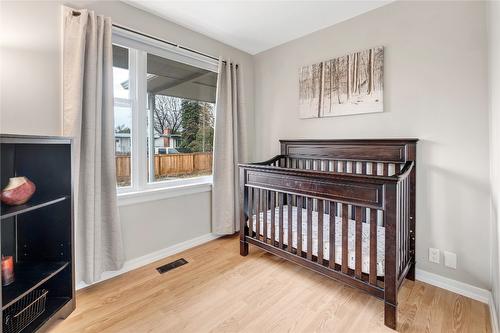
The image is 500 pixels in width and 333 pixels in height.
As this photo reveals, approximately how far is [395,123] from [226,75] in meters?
1.77

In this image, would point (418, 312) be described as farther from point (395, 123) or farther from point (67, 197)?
point (67, 197)

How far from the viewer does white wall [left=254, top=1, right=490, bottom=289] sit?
5.49 feet

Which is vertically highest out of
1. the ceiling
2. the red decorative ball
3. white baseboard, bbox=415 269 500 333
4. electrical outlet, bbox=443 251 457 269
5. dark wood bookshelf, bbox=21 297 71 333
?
the ceiling

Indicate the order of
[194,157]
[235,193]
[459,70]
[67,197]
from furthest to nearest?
[235,193] → [194,157] → [459,70] → [67,197]

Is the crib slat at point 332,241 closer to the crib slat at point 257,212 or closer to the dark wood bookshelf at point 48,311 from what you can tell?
the crib slat at point 257,212

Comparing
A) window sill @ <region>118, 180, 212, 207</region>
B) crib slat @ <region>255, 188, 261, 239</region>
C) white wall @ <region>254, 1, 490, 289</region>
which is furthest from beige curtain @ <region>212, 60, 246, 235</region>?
white wall @ <region>254, 1, 490, 289</region>

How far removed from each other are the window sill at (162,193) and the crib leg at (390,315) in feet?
6.28

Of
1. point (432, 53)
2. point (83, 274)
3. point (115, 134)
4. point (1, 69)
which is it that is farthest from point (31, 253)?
point (432, 53)

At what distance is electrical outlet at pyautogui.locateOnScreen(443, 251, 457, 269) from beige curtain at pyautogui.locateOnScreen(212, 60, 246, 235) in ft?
6.40

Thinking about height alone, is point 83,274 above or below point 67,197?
below

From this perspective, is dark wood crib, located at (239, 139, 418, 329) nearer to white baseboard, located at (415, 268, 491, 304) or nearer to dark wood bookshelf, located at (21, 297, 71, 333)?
white baseboard, located at (415, 268, 491, 304)

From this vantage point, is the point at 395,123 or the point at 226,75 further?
the point at 226,75

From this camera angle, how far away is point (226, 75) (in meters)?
2.74

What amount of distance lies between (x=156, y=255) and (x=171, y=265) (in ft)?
0.70
